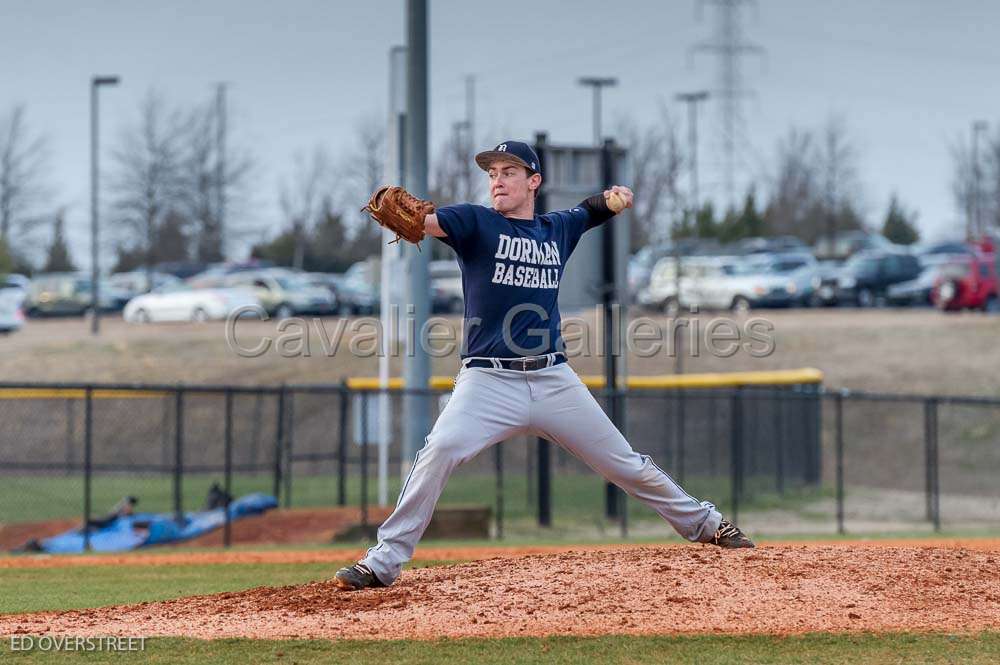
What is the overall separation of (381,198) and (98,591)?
13.0ft

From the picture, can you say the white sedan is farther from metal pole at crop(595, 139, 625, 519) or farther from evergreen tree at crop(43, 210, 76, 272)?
metal pole at crop(595, 139, 625, 519)

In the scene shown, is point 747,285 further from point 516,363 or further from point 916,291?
point 516,363

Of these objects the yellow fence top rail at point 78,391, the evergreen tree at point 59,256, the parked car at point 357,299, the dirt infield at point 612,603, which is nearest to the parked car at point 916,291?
the parked car at point 357,299

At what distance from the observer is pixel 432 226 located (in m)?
6.76

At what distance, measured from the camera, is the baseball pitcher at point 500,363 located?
689 cm

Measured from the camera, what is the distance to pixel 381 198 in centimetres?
669

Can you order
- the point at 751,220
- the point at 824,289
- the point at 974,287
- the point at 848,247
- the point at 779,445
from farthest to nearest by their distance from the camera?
the point at 751,220, the point at 848,247, the point at 824,289, the point at 974,287, the point at 779,445

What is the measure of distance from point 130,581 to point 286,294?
113 feet

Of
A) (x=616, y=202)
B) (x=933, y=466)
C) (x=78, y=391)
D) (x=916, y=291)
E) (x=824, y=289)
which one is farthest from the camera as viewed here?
(x=824, y=289)

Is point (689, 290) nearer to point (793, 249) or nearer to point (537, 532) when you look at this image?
point (793, 249)

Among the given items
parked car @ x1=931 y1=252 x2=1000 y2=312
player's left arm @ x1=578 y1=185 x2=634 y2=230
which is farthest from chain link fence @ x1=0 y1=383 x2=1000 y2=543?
parked car @ x1=931 y1=252 x2=1000 y2=312

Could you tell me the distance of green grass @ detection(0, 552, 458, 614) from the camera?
27.2 feet

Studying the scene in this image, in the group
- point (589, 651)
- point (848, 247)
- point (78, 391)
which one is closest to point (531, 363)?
point (589, 651)

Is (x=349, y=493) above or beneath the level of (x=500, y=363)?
beneath
